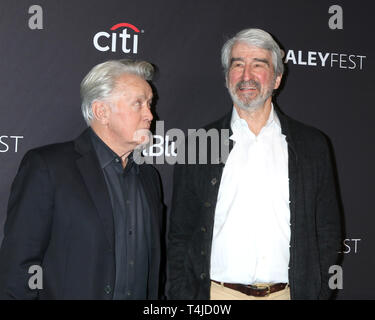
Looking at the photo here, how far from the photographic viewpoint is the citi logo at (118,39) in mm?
2695

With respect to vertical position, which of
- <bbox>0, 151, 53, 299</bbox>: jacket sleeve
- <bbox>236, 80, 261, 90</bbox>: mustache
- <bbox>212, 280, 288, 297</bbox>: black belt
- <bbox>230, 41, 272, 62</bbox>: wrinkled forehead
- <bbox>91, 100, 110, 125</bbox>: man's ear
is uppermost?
<bbox>230, 41, 272, 62</bbox>: wrinkled forehead

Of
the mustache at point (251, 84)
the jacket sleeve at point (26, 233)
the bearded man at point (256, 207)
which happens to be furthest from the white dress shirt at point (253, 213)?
the jacket sleeve at point (26, 233)

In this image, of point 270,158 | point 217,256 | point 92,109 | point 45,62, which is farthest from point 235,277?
point 45,62

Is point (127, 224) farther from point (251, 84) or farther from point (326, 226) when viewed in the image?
point (326, 226)

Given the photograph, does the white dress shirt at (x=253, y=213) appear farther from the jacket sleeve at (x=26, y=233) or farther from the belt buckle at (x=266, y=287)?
the jacket sleeve at (x=26, y=233)

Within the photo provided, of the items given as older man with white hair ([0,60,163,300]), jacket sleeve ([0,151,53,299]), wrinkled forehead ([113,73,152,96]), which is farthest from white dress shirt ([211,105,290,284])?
jacket sleeve ([0,151,53,299])

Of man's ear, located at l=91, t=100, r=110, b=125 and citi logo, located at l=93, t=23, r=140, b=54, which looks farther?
citi logo, located at l=93, t=23, r=140, b=54

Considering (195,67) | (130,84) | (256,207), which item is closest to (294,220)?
(256,207)

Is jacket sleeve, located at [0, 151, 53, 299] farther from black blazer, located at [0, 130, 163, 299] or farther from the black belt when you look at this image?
the black belt

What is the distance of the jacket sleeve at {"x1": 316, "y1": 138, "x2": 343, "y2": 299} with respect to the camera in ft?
7.86

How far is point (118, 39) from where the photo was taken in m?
2.72

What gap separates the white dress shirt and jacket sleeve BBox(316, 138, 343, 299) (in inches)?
9.8

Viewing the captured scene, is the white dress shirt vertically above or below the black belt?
above
